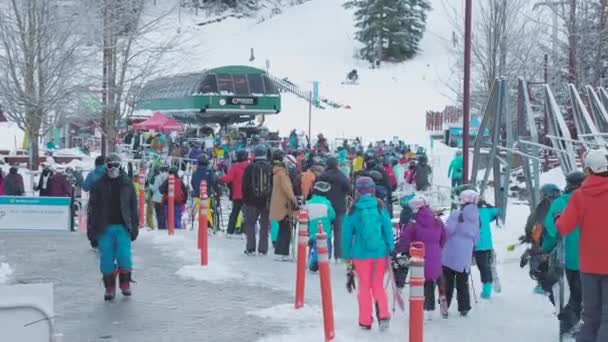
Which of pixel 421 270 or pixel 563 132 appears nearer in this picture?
pixel 421 270

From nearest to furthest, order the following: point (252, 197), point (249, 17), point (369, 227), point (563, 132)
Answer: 1. point (369, 227)
2. point (563, 132)
3. point (252, 197)
4. point (249, 17)

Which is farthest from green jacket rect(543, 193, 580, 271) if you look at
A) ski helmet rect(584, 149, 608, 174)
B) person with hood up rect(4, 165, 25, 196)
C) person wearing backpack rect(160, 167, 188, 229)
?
person with hood up rect(4, 165, 25, 196)

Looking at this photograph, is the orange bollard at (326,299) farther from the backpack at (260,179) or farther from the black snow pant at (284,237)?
the backpack at (260,179)

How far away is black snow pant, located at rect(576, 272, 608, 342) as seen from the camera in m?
7.73

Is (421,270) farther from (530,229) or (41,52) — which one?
(41,52)

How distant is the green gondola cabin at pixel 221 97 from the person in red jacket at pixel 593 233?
33383 millimetres

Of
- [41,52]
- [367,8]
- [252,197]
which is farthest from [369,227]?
[367,8]

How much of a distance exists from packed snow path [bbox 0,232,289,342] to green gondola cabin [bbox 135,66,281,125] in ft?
88.0

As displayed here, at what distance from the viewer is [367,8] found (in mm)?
98250

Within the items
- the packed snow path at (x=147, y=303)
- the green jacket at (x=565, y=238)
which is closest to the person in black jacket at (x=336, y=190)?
the packed snow path at (x=147, y=303)

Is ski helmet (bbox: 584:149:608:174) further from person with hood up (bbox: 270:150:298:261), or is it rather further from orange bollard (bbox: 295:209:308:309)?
person with hood up (bbox: 270:150:298:261)

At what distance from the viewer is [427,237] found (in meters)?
10.1

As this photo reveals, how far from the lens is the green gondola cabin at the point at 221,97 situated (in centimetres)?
4291

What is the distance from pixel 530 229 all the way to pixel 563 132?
3.52 m
